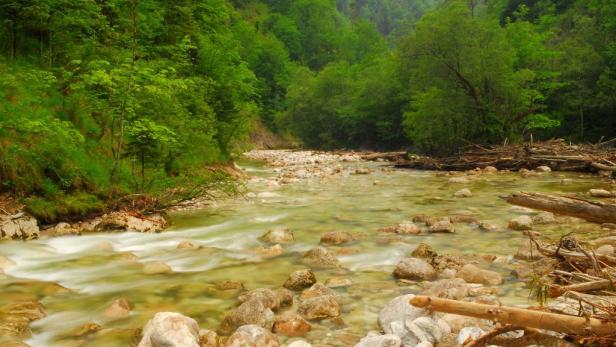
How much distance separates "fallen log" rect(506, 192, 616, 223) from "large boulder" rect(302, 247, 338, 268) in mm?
3014

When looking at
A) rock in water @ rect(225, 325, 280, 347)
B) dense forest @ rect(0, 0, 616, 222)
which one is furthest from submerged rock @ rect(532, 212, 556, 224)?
dense forest @ rect(0, 0, 616, 222)

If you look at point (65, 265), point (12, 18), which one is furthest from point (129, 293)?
point (12, 18)

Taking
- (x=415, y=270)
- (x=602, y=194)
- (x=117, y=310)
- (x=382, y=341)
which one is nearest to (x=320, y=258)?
(x=415, y=270)

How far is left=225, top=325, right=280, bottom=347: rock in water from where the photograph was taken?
385 cm

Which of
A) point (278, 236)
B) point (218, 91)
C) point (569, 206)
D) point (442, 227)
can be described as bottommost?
point (278, 236)

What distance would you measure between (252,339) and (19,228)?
246 inches

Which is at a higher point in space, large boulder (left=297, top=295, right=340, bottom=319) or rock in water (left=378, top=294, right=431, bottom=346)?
rock in water (left=378, top=294, right=431, bottom=346)

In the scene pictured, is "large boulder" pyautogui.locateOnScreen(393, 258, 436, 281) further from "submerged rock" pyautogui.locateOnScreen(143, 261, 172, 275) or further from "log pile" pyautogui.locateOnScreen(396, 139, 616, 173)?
"log pile" pyautogui.locateOnScreen(396, 139, 616, 173)

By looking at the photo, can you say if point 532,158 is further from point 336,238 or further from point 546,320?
point 546,320

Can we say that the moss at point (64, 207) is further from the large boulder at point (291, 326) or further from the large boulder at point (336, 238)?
the large boulder at point (291, 326)

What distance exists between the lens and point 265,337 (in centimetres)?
393

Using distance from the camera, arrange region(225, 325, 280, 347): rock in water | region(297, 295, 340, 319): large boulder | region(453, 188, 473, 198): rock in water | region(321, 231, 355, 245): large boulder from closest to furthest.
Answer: region(225, 325, 280, 347): rock in water, region(297, 295, 340, 319): large boulder, region(321, 231, 355, 245): large boulder, region(453, 188, 473, 198): rock in water

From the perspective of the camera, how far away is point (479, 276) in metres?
5.54

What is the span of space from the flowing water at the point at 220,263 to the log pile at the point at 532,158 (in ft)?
27.4
